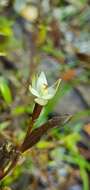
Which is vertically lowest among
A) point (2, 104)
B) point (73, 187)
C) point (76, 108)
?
point (73, 187)

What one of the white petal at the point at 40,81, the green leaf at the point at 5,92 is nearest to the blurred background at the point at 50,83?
the green leaf at the point at 5,92

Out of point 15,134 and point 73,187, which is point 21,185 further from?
point 73,187

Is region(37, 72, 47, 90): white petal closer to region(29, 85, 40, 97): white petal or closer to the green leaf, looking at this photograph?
region(29, 85, 40, 97): white petal

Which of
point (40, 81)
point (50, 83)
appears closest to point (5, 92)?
point (50, 83)

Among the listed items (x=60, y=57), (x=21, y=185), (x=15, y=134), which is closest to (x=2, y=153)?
(x=21, y=185)

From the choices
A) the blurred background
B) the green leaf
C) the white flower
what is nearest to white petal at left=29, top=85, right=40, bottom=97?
the white flower
